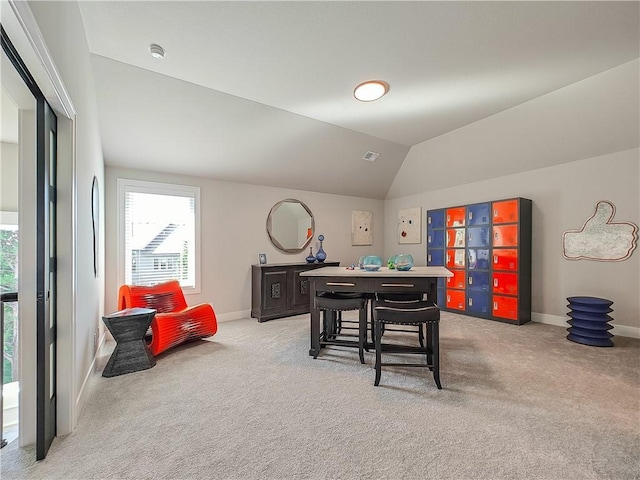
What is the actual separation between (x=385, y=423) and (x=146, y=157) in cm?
389

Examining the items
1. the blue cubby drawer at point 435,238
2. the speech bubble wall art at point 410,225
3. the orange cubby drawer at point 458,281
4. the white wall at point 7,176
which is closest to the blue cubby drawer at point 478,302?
the orange cubby drawer at point 458,281

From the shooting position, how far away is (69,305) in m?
1.78

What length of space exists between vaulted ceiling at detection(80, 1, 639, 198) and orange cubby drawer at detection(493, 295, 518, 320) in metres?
2.56

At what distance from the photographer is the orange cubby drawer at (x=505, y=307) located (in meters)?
4.18

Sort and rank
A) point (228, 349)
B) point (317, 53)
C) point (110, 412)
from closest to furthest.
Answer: point (110, 412), point (317, 53), point (228, 349)

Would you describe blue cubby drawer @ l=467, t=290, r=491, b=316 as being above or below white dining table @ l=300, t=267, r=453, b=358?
below

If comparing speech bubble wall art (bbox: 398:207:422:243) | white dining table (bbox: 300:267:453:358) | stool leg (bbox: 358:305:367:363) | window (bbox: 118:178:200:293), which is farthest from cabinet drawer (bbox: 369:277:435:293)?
speech bubble wall art (bbox: 398:207:422:243)

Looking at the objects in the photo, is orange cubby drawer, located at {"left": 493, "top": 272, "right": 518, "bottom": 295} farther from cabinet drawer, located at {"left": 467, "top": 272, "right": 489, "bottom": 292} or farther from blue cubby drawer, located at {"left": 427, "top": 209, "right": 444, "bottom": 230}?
blue cubby drawer, located at {"left": 427, "top": 209, "right": 444, "bottom": 230}

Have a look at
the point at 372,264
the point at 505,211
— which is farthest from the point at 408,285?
the point at 505,211

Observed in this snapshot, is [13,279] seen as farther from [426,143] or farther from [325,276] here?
[426,143]

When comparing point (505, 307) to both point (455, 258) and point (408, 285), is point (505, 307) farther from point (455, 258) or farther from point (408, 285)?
point (408, 285)

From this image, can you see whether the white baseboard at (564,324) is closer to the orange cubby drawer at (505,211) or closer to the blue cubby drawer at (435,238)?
the orange cubby drawer at (505,211)

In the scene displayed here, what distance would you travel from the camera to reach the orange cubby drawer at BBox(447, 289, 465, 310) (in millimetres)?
4812

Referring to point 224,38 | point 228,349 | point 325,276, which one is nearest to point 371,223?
point 325,276
